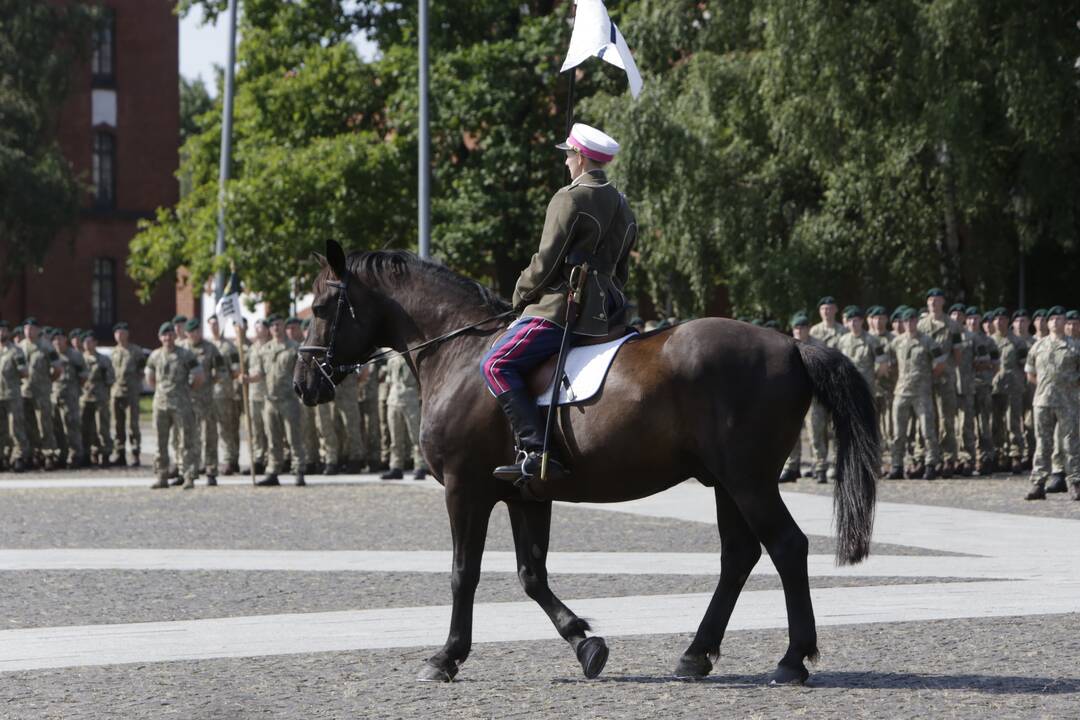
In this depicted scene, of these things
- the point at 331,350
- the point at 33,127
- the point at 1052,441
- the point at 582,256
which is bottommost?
the point at 1052,441

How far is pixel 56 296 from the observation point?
174ft

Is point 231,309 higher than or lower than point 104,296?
lower

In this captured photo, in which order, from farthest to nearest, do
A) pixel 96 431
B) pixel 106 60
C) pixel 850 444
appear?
pixel 106 60, pixel 96 431, pixel 850 444

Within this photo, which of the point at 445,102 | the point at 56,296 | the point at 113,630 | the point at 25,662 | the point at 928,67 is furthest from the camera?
the point at 56,296

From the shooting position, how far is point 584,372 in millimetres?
7770

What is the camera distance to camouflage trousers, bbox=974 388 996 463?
2188 centimetres

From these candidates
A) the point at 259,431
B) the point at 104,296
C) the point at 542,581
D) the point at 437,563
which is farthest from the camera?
the point at 104,296

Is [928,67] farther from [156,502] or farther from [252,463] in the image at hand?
[156,502]

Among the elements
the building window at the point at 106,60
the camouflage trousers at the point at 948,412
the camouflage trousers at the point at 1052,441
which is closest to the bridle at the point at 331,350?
the camouflage trousers at the point at 1052,441

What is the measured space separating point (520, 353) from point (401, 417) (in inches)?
550

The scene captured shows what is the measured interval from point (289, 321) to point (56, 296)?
3309cm

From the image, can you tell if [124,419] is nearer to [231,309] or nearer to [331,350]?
[231,309]

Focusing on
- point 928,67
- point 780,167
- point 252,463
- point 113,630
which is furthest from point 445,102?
point 113,630

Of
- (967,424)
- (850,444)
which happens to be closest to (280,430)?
(967,424)
